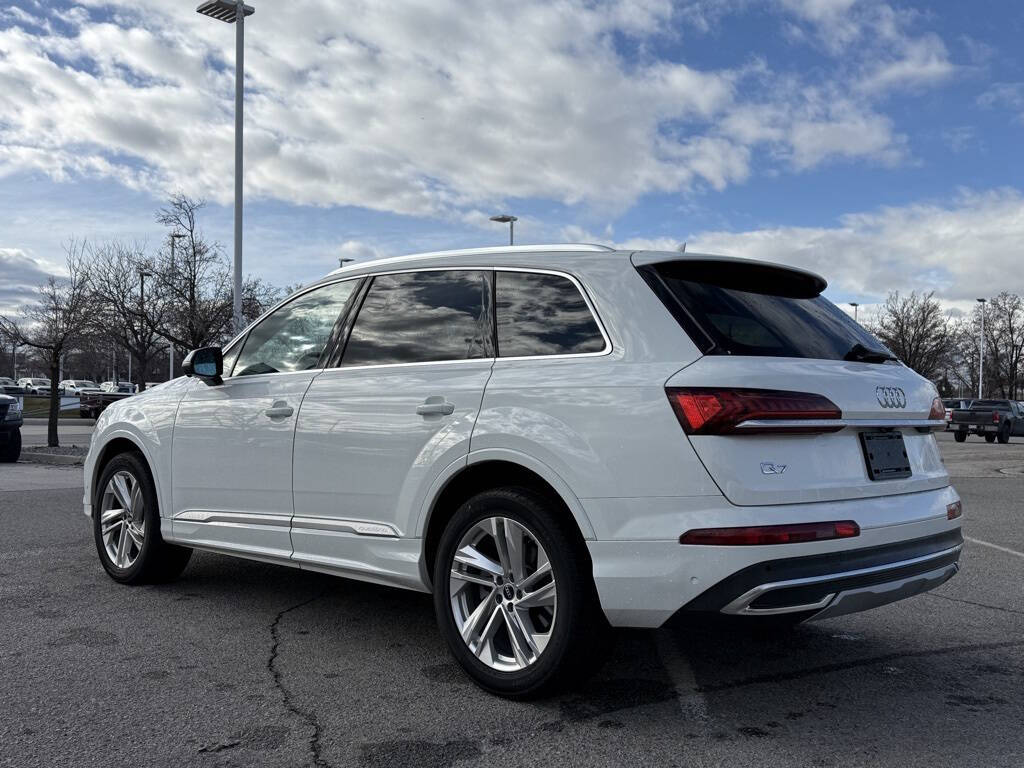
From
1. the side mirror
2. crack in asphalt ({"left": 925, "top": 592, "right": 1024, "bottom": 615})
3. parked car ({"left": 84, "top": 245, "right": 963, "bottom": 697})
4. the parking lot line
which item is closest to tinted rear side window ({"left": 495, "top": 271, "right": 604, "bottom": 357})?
parked car ({"left": 84, "top": 245, "right": 963, "bottom": 697})

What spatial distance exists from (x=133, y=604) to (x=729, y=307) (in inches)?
143

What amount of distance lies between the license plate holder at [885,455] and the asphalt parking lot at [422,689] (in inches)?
33.4

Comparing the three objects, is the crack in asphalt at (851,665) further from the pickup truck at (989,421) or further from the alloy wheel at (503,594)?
the pickup truck at (989,421)

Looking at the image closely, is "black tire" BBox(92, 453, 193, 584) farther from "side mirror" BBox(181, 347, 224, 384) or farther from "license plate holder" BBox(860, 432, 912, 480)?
"license plate holder" BBox(860, 432, 912, 480)

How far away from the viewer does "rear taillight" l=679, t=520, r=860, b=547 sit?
3.13 metres

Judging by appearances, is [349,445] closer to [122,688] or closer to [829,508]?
[122,688]

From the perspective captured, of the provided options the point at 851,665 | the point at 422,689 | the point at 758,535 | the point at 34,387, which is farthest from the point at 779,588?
the point at 34,387

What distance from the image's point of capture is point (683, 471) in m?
3.22

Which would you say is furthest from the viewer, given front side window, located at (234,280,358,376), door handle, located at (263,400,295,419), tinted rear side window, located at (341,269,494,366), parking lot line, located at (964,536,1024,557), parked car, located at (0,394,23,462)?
parked car, located at (0,394,23,462)

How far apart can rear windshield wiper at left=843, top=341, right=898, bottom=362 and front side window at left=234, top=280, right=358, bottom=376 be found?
239 cm

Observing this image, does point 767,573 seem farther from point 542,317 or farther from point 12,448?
point 12,448

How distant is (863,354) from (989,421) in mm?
34447

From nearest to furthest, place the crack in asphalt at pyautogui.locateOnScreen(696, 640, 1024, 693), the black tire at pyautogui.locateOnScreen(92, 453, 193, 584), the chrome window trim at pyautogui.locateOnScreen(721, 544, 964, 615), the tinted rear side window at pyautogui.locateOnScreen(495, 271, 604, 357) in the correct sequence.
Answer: the chrome window trim at pyautogui.locateOnScreen(721, 544, 964, 615) < the tinted rear side window at pyautogui.locateOnScreen(495, 271, 604, 357) < the crack in asphalt at pyautogui.locateOnScreen(696, 640, 1024, 693) < the black tire at pyautogui.locateOnScreen(92, 453, 193, 584)

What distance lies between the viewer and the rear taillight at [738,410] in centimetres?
319
